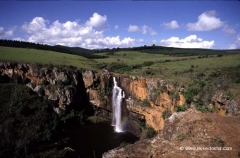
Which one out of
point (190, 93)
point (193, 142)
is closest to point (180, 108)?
point (190, 93)

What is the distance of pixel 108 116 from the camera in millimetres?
50719

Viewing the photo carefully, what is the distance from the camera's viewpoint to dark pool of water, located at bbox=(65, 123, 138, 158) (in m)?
34.6

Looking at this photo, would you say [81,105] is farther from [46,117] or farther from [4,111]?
[4,111]

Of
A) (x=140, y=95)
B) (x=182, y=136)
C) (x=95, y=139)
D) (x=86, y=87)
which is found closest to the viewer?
(x=182, y=136)

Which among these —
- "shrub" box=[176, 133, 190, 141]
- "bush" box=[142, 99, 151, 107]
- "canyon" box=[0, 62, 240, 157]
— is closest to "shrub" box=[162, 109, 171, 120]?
"canyon" box=[0, 62, 240, 157]

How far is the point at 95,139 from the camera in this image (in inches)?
1547

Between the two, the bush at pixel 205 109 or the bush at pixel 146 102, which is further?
the bush at pixel 146 102

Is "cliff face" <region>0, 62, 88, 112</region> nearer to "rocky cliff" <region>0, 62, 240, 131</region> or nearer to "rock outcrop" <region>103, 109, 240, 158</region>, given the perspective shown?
"rocky cliff" <region>0, 62, 240, 131</region>

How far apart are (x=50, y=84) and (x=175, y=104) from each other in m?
30.9

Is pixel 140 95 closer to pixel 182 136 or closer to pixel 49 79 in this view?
pixel 49 79

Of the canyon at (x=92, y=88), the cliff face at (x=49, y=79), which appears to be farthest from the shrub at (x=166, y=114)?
the cliff face at (x=49, y=79)

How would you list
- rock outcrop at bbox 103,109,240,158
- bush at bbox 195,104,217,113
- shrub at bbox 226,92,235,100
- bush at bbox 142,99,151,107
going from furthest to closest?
bush at bbox 142,99,151,107, bush at bbox 195,104,217,113, shrub at bbox 226,92,235,100, rock outcrop at bbox 103,109,240,158

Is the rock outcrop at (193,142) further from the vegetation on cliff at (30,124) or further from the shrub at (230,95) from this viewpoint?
the vegetation on cliff at (30,124)

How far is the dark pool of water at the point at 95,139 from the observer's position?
3462 cm
